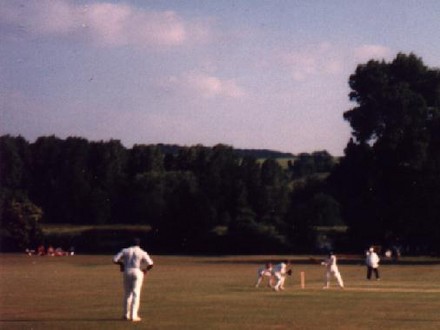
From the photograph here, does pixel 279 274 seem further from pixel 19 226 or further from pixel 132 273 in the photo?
pixel 19 226

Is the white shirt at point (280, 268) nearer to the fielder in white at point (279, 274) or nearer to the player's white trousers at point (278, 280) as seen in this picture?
the fielder in white at point (279, 274)

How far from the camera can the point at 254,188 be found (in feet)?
416

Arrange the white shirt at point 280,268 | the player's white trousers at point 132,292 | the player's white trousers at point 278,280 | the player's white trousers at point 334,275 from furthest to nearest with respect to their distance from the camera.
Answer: the player's white trousers at point 334,275, the white shirt at point 280,268, the player's white trousers at point 278,280, the player's white trousers at point 132,292

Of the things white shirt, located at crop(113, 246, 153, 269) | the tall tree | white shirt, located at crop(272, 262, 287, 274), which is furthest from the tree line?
white shirt, located at crop(272, 262, 287, 274)

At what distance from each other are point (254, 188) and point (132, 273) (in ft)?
341

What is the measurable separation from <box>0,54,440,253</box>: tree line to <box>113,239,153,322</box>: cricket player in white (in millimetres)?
10136

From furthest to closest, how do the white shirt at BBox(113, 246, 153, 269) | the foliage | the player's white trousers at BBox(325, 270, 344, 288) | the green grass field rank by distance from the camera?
1. the foliage
2. the player's white trousers at BBox(325, 270, 344, 288)
3. the white shirt at BBox(113, 246, 153, 269)
4. the green grass field

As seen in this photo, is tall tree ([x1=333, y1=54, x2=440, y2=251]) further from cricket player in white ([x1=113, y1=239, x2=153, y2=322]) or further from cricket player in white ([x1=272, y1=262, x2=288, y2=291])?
cricket player in white ([x1=113, y1=239, x2=153, y2=322])

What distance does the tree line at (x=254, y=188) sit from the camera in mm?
80188

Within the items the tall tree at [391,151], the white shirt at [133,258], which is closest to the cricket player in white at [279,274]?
the white shirt at [133,258]

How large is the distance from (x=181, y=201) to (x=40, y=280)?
71283 mm

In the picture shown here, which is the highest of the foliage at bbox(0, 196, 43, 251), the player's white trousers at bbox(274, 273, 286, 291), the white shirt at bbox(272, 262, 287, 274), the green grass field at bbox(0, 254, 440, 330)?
the foliage at bbox(0, 196, 43, 251)

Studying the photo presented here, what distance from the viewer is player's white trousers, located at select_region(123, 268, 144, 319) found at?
22.6m

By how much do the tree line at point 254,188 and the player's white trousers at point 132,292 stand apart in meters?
10.5
